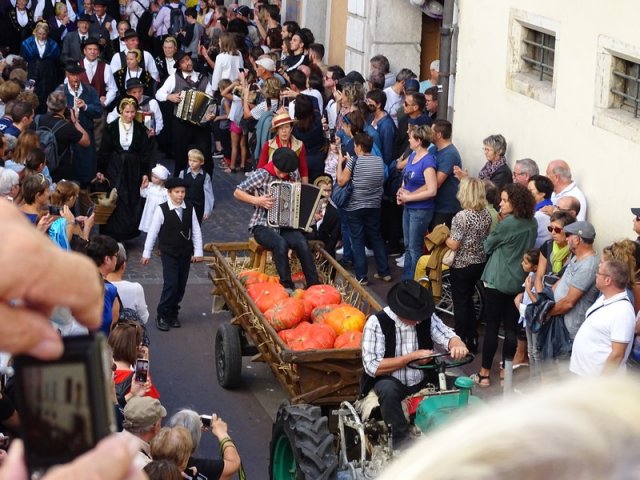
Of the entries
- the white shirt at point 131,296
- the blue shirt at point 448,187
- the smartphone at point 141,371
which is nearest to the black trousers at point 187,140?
the blue shirt at point 448,187

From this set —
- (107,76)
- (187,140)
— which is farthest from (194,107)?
(107,76)

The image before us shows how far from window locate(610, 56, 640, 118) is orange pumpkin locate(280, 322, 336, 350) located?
3.89 metres

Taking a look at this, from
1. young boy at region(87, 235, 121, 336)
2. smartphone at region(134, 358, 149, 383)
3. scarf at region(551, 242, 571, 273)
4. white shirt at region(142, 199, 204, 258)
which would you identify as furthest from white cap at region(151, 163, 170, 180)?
smartphone at region(134, 358, 149, 383)

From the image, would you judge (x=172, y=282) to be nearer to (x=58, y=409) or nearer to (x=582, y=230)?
(x=582, y=230)

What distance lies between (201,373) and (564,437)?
10122 mm

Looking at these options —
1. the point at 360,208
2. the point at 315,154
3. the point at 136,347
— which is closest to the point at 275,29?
the point at 315,154

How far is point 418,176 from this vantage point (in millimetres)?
12906

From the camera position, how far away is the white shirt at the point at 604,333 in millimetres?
8578

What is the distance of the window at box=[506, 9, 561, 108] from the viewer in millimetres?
12531

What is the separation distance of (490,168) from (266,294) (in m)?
3.66

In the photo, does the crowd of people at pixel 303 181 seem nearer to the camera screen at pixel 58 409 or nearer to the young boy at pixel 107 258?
the young boy at pixel 107 258

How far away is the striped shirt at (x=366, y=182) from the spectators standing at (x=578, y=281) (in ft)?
12.6

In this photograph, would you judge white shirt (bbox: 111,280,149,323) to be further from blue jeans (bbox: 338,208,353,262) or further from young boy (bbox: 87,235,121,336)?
blue jeans (bbox: 338,208,353,262)

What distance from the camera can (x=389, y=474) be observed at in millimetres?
1098
